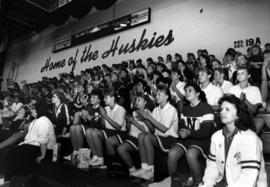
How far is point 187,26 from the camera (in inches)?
253

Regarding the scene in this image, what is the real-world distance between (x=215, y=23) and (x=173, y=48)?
1.16 meters

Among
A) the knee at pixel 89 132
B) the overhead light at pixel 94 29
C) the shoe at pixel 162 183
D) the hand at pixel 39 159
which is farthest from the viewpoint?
the overhead light at pixel 94 29

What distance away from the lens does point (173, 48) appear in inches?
259

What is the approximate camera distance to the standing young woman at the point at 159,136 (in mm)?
2787

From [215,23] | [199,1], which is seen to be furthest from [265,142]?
[199,1]

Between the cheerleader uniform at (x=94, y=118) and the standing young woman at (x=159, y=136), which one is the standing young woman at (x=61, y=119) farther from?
the standing young woman at (x=159, y=136)

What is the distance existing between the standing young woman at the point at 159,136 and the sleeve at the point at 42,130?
1.42 meters

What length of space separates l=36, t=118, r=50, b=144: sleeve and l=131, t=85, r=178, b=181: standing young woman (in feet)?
4.66

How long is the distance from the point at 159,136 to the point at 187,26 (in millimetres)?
4206

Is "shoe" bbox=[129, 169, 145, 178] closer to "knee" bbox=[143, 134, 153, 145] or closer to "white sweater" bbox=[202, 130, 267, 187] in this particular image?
"knee" bbox=[143, 134, 153, 145]

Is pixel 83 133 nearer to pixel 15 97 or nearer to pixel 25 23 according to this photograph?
pixel 15 97

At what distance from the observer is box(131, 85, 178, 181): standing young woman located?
2.79m

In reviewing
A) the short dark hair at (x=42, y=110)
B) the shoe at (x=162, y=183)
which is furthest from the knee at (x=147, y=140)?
the short dark hair at (x=42, y=110)

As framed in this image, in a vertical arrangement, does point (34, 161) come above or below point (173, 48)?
below
